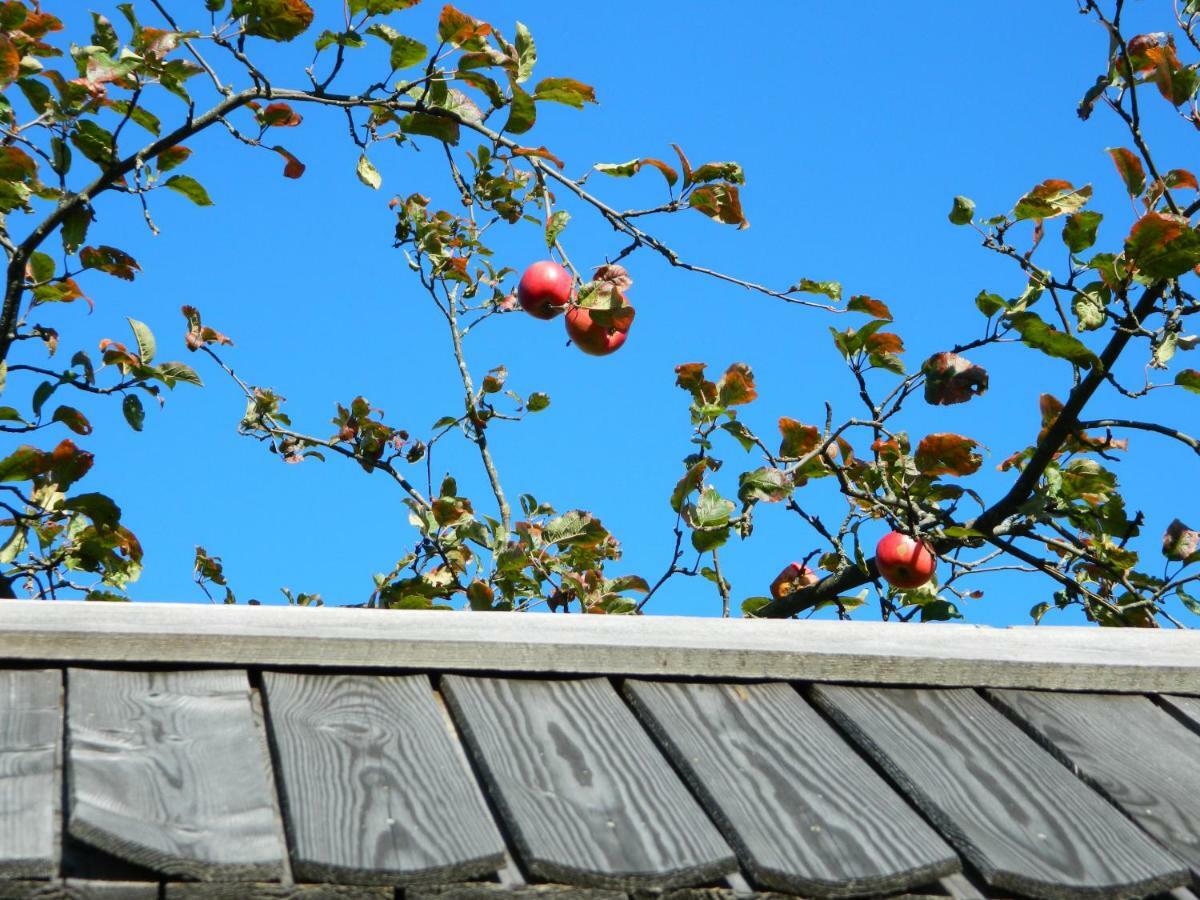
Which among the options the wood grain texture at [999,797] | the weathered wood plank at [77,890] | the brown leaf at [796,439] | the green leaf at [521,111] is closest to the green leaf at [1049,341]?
the brown leaf at [796,439]

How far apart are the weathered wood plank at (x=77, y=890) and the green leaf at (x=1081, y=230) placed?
2.47m

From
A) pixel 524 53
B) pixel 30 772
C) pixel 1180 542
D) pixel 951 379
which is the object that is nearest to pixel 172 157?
pixel 524 53

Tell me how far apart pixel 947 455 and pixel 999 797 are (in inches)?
79.8

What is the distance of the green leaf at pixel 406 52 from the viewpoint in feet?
8.10

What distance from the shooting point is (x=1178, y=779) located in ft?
4.02

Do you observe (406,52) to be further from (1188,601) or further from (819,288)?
(1188,601)

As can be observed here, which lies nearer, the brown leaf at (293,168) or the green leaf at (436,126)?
the green leaf at (436,126)

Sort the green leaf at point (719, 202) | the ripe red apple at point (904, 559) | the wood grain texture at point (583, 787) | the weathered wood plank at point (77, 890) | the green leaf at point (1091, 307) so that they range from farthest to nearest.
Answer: the ripe red apple at point (904, 559), the green leaf at point (1091, 307), the green leaf at point (719, 202), the wood grain texture at point (583, 787), the weathered wood plank at point (77, 890)

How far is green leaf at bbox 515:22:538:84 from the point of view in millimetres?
2340

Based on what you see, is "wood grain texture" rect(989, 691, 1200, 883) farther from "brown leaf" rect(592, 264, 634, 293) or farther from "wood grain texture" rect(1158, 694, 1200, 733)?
"brown leaf" rect(592, 264, 634, 293)

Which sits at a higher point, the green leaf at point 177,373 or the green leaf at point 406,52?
the green leaf at point 406,52

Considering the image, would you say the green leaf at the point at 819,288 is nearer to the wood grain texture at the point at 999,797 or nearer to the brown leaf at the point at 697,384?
the brown leaf at the point at 697,384

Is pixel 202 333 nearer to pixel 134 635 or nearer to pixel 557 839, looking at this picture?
pixel 134 635

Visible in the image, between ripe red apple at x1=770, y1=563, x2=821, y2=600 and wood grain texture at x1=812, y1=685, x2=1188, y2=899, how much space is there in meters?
2.30
